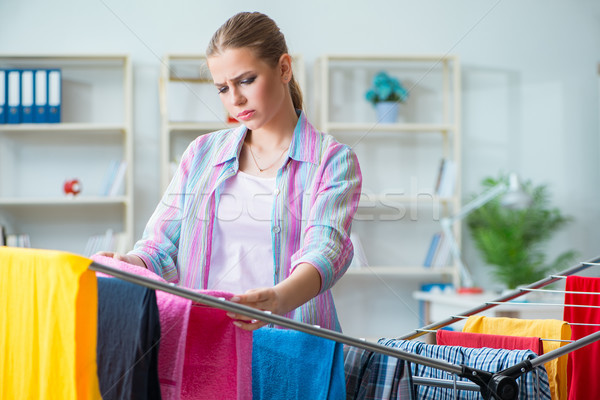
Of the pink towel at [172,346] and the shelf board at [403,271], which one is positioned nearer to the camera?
the pink towel at [172,346]

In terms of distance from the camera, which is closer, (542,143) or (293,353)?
(293,353)

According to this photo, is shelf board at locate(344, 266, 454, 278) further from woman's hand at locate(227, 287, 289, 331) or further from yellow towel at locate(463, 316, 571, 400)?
woman's hand at locate(227, 287, 289, 331)

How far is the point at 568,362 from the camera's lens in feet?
4.53

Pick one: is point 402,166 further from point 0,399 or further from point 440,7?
point 0,399

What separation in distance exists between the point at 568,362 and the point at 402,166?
290 cm

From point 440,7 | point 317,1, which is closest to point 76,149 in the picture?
point 317,1

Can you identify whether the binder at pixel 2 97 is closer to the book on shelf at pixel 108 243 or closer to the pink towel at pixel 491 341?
the book on shelf at pixel 108 243

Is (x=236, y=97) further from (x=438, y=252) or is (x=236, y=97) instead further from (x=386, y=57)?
(x=438, y=252)

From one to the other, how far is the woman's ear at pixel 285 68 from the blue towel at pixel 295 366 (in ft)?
1.69

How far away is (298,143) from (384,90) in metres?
2.89

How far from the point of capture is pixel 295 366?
39.4 inches

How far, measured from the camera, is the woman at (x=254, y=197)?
121 cm

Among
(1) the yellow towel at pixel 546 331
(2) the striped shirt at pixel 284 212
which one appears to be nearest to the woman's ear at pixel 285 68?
(2) the striped shirt at pixel 284 212

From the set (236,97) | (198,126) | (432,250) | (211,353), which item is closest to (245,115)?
(236,97)
